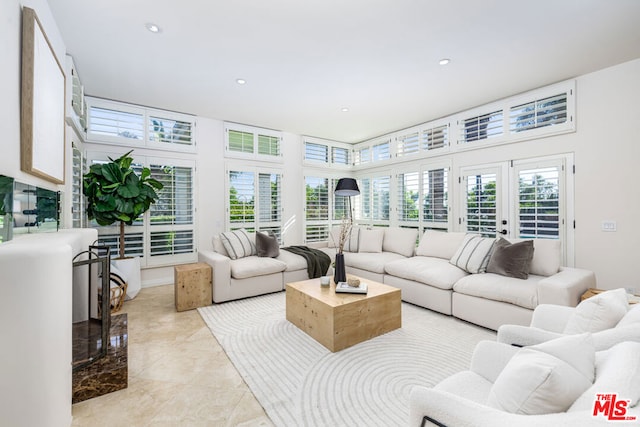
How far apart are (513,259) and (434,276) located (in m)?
0.82

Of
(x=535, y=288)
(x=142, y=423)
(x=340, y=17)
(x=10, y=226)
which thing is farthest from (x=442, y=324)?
(x=10, y=226)

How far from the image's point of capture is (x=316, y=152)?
6438 mm

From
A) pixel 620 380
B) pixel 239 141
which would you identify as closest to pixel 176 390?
pixel 620 380

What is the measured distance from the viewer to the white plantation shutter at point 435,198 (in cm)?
502

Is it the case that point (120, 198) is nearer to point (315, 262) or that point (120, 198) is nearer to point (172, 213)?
point (172, 213)

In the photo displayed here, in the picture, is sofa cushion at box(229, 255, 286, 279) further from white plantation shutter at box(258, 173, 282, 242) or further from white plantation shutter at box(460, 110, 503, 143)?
white plantation shutter at box(460, 110, 503, 143)

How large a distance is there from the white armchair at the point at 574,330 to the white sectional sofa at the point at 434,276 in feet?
3.17

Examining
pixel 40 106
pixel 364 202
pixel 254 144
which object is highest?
pixel 254 144

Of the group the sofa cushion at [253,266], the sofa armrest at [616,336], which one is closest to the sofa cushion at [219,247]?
the sofa cushion at [253,266]

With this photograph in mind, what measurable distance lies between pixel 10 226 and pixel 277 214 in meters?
4.46

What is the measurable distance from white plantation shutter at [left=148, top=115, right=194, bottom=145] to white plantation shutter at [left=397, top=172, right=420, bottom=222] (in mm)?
4068

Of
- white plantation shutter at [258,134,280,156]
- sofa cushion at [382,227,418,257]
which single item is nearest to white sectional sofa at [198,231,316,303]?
sofa cushion at [382,227,418,257]

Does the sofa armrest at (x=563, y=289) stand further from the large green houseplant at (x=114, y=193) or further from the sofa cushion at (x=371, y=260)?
the large green houseplant at (x=114, y=193)

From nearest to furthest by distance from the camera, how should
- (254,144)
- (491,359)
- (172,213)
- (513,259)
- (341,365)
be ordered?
1. (491,359)
2. (341,365)
3. (513,259)
4. (172,213)
5. (254,144)
